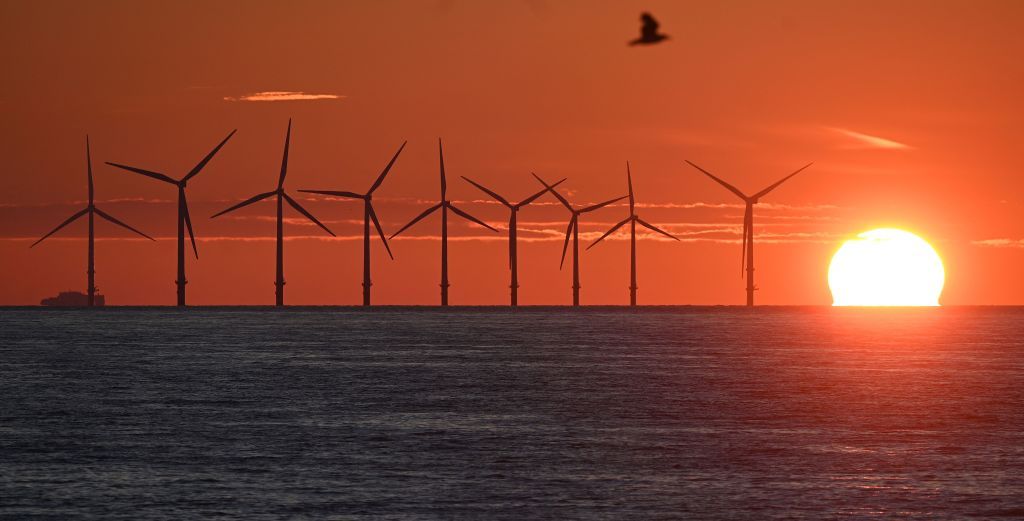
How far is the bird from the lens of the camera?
109 ft

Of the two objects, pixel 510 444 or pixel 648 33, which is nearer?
pixel 648 33

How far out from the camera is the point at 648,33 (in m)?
33.8

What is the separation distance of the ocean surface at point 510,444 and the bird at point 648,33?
16.8 meters

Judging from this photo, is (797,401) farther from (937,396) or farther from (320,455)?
(320,455)

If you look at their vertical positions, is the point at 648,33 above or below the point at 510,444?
above

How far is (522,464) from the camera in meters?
57.2

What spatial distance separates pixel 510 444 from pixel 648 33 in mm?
33413

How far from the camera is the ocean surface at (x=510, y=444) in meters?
47.7

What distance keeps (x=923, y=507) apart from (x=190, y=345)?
159572 mm

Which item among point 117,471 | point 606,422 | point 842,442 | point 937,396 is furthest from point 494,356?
point 117,471

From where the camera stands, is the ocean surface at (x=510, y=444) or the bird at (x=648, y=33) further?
the ocean surface at (x=510, y=444)

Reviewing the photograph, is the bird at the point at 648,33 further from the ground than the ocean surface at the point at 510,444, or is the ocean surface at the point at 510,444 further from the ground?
the bird at the point at 648,33

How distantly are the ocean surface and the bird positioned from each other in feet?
55.1

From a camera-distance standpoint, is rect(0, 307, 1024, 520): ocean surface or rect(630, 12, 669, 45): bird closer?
rect(630, 12, 669, 45): bird
